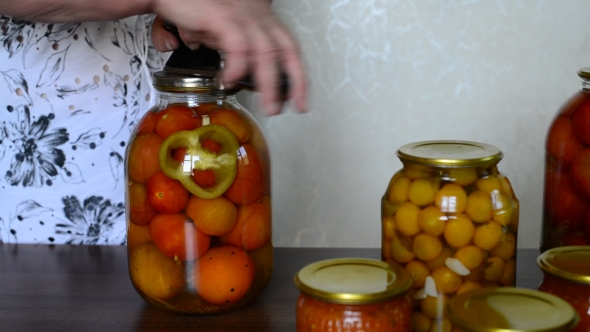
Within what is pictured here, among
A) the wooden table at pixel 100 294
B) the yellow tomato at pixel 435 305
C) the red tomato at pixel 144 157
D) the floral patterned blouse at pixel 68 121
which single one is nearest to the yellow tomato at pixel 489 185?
the yellow tomato at pixel 435 305

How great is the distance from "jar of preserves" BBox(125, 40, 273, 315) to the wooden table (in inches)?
1.1

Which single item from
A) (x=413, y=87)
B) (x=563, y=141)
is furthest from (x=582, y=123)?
(x=413, y=87)

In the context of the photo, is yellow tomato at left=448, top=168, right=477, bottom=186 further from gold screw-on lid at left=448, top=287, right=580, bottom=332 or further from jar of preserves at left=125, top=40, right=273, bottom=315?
jar of preserves at left=125, top=40, right=273, bottom=315

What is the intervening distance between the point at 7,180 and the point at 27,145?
6cm

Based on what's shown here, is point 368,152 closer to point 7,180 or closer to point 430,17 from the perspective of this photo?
point 430,17

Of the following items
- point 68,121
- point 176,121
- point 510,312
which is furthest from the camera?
point 68,121

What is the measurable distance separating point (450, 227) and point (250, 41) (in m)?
0.26

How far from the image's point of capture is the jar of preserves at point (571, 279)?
60cm

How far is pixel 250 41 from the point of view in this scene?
0.69 m

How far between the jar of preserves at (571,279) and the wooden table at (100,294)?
0.70 feet

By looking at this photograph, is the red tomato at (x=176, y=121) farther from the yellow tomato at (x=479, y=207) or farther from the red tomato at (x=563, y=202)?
the red tomato at (x=563, y=202)

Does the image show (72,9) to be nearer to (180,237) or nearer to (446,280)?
(180,237)

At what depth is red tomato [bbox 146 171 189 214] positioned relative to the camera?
75 cm

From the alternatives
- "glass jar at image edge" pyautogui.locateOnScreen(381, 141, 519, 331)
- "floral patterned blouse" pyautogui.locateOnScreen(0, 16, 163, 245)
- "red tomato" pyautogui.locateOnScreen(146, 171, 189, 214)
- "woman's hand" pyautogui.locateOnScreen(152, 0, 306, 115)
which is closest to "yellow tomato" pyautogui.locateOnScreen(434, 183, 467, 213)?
"glass jar at image edge" pyautogui.locateOnScreen(381, 141, 519, 331)
